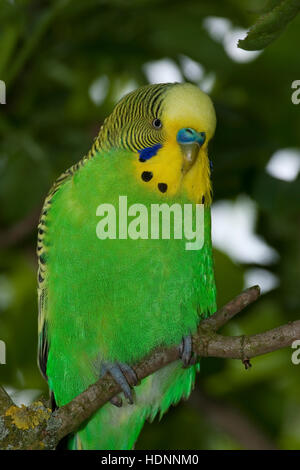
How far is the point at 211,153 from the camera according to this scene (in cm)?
334

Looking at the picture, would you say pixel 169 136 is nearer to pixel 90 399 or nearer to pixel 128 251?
pixel 128 251

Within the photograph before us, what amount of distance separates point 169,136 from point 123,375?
88 centimetres

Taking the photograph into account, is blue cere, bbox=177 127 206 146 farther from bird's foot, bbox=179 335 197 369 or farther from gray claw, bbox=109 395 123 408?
gray claw, bbox=109 395 123 408

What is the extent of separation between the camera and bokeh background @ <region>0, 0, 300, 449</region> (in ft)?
11.0

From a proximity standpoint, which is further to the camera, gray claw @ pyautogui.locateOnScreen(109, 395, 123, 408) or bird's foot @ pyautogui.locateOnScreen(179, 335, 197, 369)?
gray claw @ pyautogui.locateOnScreen(109, 395, 123, 408)

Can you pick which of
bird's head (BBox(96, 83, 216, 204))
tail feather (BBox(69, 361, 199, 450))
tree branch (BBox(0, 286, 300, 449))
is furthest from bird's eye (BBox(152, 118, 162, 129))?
tail feather (BBox(69, 361, 199, 450))

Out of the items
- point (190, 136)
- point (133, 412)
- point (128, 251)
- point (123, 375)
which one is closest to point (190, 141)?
point (190, 136)

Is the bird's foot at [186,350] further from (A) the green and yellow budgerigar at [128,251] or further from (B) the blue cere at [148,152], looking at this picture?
(B) the blue cere at [148,152]

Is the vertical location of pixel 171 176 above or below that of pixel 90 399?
above

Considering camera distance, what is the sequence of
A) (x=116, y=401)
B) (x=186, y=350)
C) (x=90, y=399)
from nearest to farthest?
(x=90, y=399), (x=186, y=350), (x=116, y=401)

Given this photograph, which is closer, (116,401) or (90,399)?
(90,399)

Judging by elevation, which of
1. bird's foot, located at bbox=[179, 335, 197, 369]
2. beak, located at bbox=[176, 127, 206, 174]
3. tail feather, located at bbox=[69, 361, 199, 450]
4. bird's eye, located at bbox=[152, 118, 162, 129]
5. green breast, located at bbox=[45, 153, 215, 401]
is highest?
bird's eye, located at bbox=[152, 118, 162, 129]

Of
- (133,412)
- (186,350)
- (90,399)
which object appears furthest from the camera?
(133,412)

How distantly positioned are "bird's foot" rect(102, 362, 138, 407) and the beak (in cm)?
79
